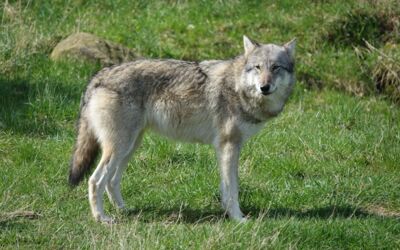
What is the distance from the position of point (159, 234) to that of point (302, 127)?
12.1 ft

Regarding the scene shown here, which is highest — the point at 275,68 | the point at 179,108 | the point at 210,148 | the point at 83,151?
the point at 275,68

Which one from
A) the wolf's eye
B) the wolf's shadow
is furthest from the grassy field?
the wolf's eye

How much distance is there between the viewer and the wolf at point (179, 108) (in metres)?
6.86

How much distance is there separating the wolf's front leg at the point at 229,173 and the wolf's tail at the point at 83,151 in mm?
1099

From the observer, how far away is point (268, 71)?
22.6 feet

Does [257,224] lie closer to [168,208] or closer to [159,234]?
[159,234]

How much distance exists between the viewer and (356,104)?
402 inches

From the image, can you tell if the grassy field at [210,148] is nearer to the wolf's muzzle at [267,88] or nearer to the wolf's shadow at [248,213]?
the wolf's shadow at [248,213]

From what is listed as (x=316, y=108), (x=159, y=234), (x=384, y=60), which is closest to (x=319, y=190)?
(x=159, y=234)

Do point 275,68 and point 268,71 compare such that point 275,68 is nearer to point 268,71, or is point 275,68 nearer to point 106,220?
point 268,71

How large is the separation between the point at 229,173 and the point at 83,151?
1.27m

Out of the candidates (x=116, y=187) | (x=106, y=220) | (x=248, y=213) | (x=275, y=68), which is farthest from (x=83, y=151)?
(x=275, y=68)

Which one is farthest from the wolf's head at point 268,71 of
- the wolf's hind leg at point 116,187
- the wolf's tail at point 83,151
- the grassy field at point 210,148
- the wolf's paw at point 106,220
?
the wolf's paw at point 106,220

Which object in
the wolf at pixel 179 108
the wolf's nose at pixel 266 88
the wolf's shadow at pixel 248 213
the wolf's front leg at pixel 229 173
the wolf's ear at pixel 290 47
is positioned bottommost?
the wolf's shadow at pixel 248 213
